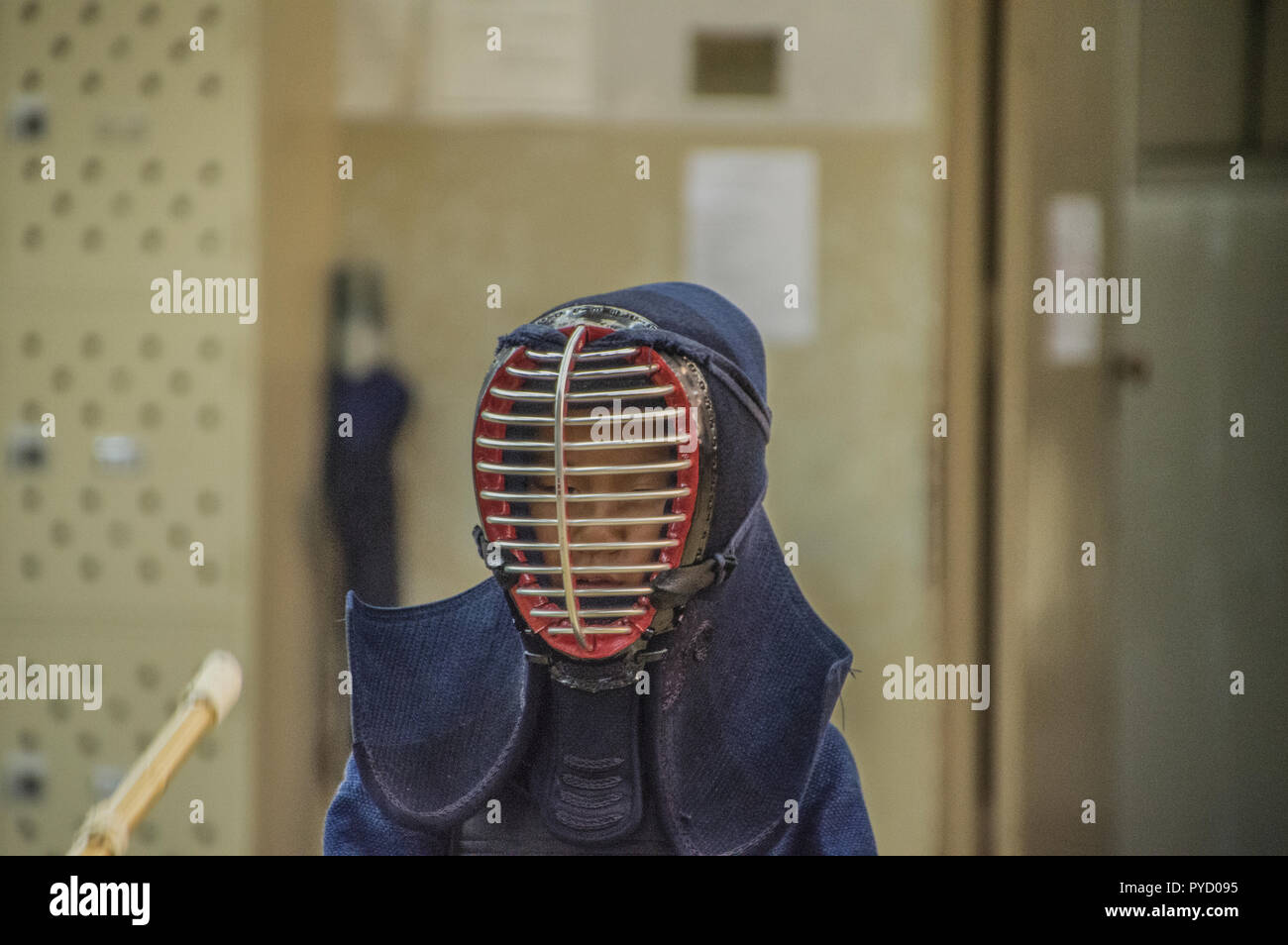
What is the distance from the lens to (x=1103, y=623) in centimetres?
149

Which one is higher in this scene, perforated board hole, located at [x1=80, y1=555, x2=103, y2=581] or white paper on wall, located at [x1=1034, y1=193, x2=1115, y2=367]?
white paper on wall, located at [x1=1034, y1=193, x2=1115, y2=367]

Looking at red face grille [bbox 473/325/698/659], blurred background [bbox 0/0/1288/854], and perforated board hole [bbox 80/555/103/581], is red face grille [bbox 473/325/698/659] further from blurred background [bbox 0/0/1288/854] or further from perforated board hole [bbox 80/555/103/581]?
perforated board hole [bbox 80/555/103/581]

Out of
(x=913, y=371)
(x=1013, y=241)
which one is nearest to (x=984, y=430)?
(x=913, y=371)

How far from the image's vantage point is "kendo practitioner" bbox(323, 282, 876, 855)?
1.14m

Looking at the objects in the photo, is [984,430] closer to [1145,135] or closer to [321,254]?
[1145,135]

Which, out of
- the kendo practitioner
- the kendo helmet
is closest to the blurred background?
the kendo practitioner

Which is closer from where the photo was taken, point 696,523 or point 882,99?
point 696,523

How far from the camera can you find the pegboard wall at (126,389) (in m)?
1.46

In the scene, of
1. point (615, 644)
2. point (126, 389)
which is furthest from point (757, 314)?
point (126, 389)

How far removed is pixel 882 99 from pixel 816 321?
0.32 metres

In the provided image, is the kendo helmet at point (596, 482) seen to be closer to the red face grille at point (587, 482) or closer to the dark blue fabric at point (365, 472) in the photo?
the red face grille at point (587, 482)

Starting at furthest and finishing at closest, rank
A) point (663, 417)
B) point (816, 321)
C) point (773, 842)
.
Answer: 1. point (816, 321)
2. point (773, 842)
3. point (663, 417)

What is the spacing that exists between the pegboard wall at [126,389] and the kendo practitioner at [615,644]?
32 cm

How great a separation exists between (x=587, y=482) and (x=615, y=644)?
180 mm
